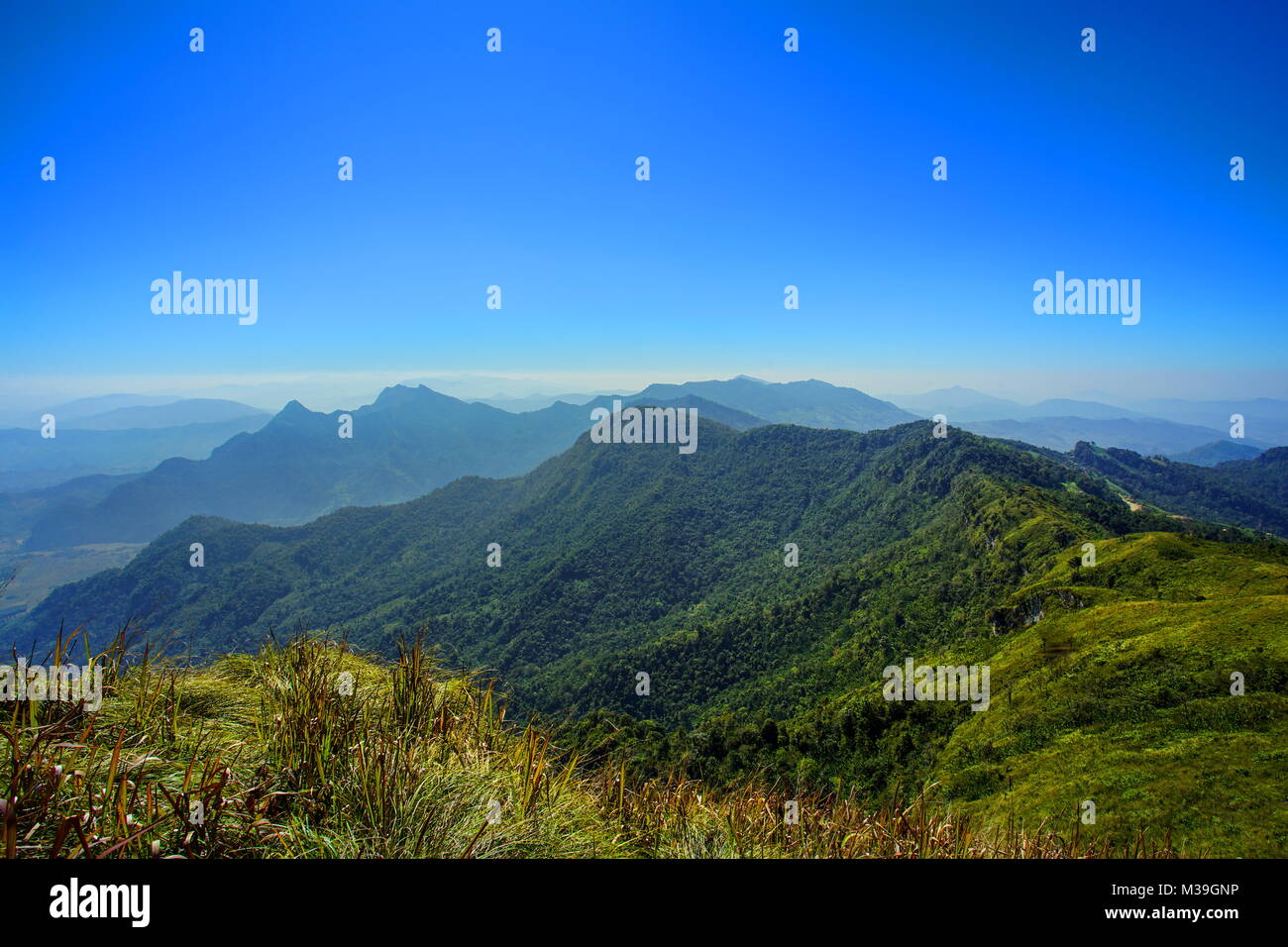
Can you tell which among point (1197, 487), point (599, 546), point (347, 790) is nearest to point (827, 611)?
point (599, 546)

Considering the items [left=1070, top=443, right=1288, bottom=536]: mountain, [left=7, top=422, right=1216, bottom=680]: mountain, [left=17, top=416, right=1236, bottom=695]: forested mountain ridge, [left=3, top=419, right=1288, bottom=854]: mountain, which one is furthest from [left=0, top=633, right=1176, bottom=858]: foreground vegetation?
[left=1070, top=443, right=1288, bottom=536]: mountain

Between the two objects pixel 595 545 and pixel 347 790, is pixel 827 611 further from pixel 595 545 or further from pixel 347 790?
pixel 347 790

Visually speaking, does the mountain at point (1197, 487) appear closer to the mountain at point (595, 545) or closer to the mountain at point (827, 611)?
the mountain at point (595, 545)

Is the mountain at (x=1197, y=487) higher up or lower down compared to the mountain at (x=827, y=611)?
higher up

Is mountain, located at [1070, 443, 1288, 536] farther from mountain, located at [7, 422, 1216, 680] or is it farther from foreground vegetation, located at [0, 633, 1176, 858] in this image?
foreground vegetation, located at [0, 633, 1176, 858]

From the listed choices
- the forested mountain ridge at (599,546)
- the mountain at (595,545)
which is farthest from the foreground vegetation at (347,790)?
the forested mountain ridge at (599,546)
